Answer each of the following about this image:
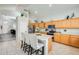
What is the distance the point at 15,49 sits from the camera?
6.71ft

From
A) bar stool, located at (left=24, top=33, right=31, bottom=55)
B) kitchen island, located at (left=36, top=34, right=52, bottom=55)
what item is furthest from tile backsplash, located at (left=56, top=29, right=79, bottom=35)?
bar stool, located at (left=24, top=33, right=31, bottom=55)

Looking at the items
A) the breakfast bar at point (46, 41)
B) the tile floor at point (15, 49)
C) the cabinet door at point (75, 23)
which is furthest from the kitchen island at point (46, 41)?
the cabinet door at point (75, 23)

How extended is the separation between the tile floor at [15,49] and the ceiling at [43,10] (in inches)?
24.5

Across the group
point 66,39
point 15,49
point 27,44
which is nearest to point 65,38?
point 66,39

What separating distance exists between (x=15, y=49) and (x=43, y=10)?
3.80 ft

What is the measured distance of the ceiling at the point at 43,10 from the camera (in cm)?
197

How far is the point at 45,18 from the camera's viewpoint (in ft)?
6.86
